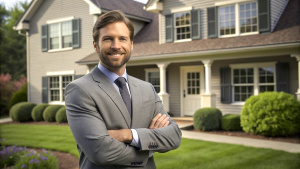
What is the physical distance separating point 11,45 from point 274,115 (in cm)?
2934

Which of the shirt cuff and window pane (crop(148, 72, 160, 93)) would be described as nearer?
the shirt cuff

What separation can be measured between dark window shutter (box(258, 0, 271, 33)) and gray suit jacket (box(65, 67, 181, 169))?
1020cm

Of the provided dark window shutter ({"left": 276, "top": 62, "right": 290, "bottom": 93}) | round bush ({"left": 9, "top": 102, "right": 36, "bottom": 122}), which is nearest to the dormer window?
dark window shutter ({"left": 276, "top": 62, "right": 290, "bottom": 93})

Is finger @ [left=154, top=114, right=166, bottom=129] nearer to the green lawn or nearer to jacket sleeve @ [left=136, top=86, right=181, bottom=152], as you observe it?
jacket sleeve @ [left=136, top=86, right=181, bottom=152]

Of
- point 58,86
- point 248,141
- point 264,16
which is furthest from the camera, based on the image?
point 58,86

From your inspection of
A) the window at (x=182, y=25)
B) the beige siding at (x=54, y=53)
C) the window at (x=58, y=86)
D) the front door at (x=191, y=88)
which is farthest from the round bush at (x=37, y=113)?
the window at (x=182, y=25)

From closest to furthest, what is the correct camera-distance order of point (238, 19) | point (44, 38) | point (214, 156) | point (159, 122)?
1. point (159, 122)
2. point (214, 156)
3. point (238, 19)
4. point (44, 38)

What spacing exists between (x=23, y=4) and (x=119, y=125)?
3312 centimetres

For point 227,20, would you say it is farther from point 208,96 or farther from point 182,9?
point 208,96

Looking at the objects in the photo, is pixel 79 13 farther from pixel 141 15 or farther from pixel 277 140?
pixel 277 140

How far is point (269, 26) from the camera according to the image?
11.1 meters

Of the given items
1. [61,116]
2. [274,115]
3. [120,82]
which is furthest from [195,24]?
[120,82]

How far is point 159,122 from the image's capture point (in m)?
2.24

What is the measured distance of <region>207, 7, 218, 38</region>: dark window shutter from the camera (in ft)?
40.3
